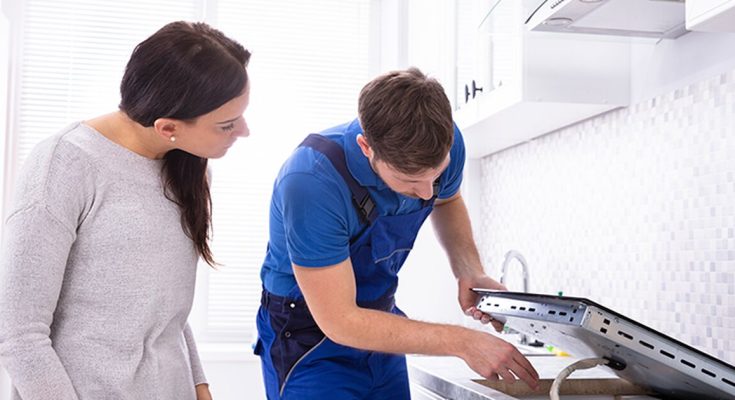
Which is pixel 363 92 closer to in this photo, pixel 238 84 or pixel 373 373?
pixel 238 84

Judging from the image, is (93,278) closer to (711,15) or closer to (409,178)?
(409,178)

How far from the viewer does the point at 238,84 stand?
4.82 ft

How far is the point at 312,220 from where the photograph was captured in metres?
1.57

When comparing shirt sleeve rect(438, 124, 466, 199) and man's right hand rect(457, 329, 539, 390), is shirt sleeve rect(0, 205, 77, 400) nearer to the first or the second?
man's right hand rect(457, 329, 539, 390)

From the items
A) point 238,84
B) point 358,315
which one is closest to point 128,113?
point 238,84

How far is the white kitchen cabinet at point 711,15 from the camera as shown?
1.28m

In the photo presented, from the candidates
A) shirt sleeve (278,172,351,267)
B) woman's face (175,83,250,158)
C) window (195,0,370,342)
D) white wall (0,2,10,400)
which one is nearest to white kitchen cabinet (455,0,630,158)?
shirt sleeve (278,172,351,267)

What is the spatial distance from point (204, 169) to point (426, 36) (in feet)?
6.31

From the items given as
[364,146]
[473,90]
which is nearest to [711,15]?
[364,146]

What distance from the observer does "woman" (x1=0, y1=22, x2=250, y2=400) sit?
1248 millimetres

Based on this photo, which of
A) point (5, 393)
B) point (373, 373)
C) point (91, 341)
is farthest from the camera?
point (5, 393)

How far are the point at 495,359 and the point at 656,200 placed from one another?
86 centimetres

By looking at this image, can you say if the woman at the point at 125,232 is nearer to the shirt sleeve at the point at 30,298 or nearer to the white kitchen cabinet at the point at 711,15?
the shirt sleeve at the point at 30,298

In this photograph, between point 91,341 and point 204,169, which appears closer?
point 91,341
